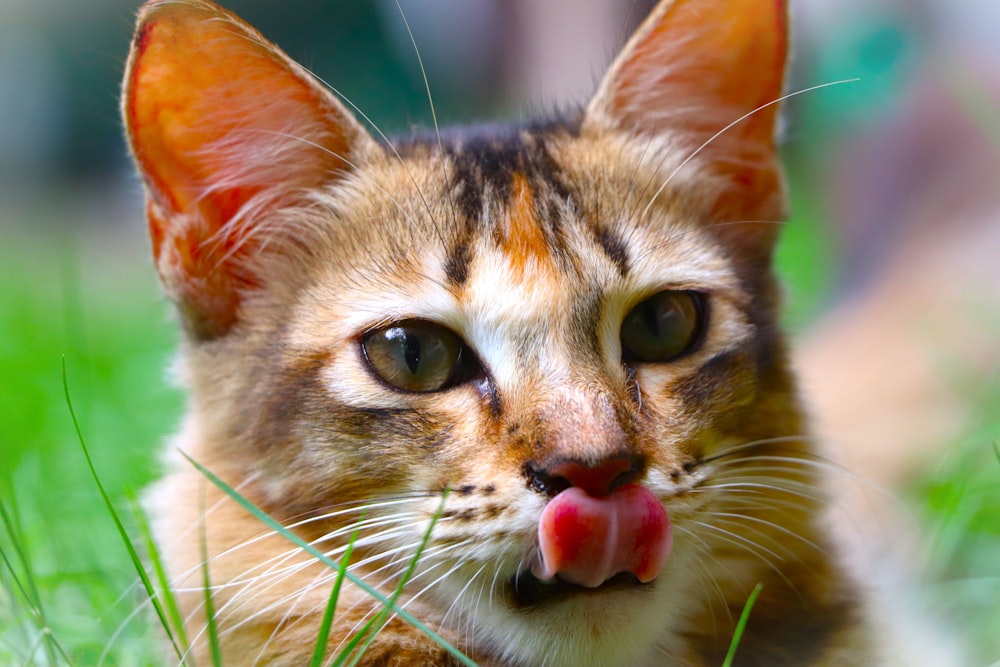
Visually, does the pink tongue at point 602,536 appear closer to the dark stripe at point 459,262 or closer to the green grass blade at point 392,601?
the green grass blade at point 392,601

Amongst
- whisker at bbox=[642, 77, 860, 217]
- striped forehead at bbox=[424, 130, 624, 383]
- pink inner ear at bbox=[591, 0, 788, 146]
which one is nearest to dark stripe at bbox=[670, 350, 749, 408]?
striped forehead at bbox=[424, 130, 624, 383]

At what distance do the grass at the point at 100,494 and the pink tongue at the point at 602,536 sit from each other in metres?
0.64

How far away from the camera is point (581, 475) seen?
128 cm

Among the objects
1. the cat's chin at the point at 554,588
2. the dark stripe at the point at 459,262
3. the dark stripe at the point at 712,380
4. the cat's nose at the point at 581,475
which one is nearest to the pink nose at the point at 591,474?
the cat's nose at the point at 581,475

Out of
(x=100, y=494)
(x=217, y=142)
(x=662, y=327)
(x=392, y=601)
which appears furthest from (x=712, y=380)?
(x=100, y=494)

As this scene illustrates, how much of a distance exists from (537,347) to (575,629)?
1.35 feet

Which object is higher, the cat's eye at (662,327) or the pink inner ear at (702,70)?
the pink inner ear at (702,70)

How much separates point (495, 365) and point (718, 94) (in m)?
0.84

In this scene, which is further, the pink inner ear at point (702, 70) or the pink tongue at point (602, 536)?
the pink inner ear at point (702, 70)

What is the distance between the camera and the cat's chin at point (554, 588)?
4.42 ft

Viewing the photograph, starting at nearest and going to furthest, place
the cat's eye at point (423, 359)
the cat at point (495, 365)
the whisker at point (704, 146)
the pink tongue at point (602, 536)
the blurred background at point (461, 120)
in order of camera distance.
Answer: the pink tongue at point (602, 536)
the cat at point (495, 365)
the cat's eye at point (423, 359)
the whisker at point (704, 146)
the blurred background at point (461, 120)

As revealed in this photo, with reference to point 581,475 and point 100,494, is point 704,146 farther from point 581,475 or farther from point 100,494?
point 100,494

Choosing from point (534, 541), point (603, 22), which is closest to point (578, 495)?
point (534, 541)

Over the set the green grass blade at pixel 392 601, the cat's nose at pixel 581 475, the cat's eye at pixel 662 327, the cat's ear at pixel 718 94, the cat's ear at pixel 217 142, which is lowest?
the green grass blade at pixel 392 601
